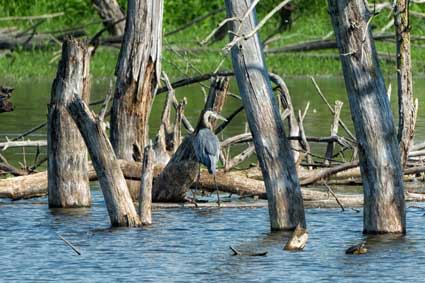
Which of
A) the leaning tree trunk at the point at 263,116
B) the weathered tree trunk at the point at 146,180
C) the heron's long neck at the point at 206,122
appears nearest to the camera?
the leaning tree trunk at the point at 263,116

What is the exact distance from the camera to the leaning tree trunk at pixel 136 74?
12641mm

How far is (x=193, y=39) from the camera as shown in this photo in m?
28.1

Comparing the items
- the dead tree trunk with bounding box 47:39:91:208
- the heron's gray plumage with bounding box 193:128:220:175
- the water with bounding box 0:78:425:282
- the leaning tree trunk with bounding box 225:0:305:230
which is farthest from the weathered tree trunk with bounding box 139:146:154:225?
the dead tree trunk with bounding box 47:39:91:208

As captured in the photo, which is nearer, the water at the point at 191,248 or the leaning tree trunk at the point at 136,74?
the water at the point at 191,248

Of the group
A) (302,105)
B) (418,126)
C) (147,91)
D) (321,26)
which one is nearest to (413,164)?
(147,91)

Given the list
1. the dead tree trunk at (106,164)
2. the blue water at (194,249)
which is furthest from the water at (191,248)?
the dead tree trunk at (106,164)

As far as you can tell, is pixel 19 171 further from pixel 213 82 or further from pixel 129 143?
pixel 213 82

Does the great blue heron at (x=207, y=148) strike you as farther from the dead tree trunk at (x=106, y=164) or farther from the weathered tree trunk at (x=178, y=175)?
the dead tree trunk at (x=106, y=164)

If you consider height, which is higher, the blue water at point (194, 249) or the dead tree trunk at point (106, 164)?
the dead tree trunk at point (106, 164)

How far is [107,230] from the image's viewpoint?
1138 cm

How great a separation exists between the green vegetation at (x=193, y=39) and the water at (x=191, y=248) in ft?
41.1

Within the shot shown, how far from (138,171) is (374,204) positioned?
268 cm

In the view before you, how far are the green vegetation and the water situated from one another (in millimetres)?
12531

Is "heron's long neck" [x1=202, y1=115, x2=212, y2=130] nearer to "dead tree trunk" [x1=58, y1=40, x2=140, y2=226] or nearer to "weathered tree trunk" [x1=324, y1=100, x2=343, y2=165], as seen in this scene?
"weathered tree trunk" [x1=324, y1=100, x2=343, y2=165]
